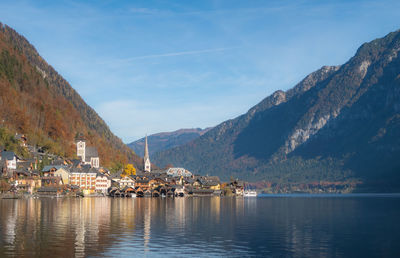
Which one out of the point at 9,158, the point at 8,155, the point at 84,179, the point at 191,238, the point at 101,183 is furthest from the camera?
the point at 101,183

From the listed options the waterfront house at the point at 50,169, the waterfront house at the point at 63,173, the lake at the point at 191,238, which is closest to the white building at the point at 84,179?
the waterfront house at the point at 63,173

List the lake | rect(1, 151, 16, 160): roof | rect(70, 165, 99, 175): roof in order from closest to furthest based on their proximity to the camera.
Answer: the lake < rect(1, 151, 16, 160): roof < rect(70, 165, 99, 175): roof

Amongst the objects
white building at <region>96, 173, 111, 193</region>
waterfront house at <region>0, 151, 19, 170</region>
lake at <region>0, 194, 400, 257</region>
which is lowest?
lake at <region>0, 194, 400, 257</region>

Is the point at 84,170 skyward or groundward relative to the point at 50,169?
groundward

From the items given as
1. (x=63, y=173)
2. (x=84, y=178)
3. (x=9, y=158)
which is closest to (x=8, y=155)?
(x=9, y=158)

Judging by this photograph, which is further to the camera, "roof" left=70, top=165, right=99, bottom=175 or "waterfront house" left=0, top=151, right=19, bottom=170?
"roof" left=70, top=165, right=99, bottom=175

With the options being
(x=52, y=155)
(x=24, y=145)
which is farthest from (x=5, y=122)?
(x=52, y=155)

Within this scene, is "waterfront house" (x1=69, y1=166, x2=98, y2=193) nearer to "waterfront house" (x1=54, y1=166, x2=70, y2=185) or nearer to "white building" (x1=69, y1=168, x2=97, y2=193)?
"white building" (x1=69, y1=168, x2=97, y2=193)

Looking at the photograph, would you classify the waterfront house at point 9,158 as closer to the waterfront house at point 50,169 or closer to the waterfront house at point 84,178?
the waterfront house at point 50,169

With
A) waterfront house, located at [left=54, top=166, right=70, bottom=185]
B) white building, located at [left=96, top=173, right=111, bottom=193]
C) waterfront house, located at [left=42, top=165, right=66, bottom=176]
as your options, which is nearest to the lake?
waterfront house, located at [left=42, top=165, right=66, bottom=176]

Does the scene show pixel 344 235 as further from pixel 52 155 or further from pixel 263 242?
pixel 52 155

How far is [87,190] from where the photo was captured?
187 metres

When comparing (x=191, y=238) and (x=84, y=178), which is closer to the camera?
(x=191, y=238)

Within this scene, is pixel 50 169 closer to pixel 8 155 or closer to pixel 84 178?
pixel 84 178
